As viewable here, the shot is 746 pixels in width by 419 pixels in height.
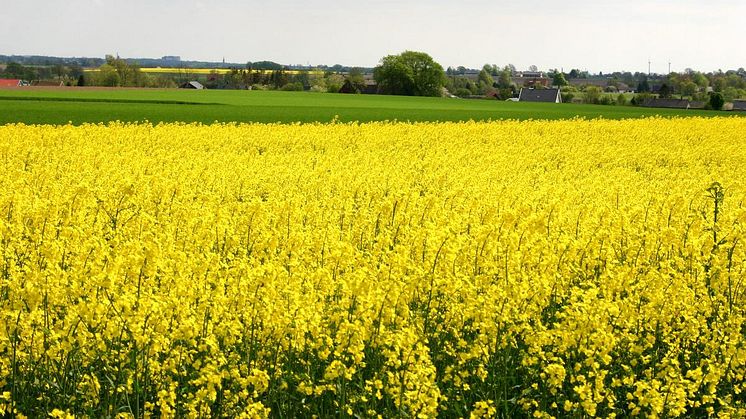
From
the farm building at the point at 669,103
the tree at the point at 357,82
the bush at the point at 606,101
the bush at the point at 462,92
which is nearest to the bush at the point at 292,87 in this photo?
the tree at the point at 357,82

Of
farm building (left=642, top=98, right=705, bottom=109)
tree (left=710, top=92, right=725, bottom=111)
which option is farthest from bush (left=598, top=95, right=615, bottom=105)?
tree (left=710, top=92, right=725, bottom=111)

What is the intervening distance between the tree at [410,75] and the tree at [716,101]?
46.5 meters

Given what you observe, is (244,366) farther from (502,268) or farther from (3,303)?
(502,268)

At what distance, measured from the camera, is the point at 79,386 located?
17.4 ft

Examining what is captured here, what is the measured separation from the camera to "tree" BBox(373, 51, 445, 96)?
123188 millimetres

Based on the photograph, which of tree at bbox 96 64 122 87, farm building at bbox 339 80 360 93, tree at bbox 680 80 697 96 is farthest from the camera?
tree at bbox 680 80 697 96

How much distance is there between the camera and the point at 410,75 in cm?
12306

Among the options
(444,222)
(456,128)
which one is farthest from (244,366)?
(456,128)

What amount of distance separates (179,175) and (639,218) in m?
A: 8.35

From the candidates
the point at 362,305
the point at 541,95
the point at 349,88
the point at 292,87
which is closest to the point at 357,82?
the point at 349,88

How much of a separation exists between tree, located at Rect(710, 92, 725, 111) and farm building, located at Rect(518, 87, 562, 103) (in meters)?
34.7

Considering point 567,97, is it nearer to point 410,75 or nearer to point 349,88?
point 410,75

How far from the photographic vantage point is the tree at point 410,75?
123 meters

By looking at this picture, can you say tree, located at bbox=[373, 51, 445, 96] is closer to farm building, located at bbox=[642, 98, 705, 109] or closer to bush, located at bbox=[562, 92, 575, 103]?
bush, located at bbox=[562, 92, 575, 103]
